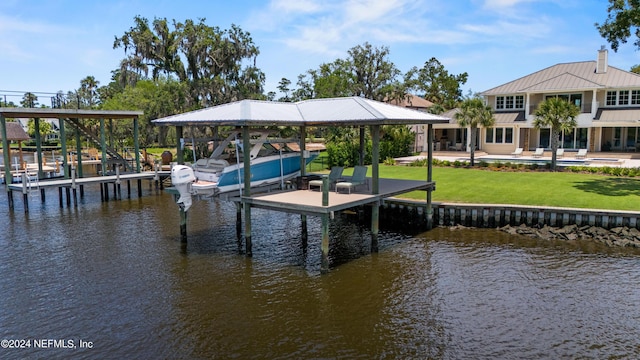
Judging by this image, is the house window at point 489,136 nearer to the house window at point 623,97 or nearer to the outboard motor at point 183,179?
the house window at point 623,97

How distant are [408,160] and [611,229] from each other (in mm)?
19218

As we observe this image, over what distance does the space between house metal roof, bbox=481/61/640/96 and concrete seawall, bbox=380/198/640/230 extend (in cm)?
2229

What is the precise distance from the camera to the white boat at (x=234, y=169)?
15.5 meters

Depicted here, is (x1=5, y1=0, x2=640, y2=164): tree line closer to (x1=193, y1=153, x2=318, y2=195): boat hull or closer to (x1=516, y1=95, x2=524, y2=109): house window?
(x1=516, y1=95, x2=524, y2=109): house window

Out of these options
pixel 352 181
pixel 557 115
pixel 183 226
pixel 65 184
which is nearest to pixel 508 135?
pixel 557 115

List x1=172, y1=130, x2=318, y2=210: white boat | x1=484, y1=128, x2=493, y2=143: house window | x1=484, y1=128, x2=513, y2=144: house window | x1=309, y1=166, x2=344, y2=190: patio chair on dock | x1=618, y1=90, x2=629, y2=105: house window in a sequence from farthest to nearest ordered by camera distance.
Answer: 1. x1=484, y1=128, x2=493, y2=143: house window
2. x1=484, y1=128, x2=513, y2=144: house window
3. x1=618, y1=90, x2=629, y2=105: house window
4. x1=309, y1=166, x2=344, y2=190: patio chair on dock
5. x1=172, y1=130, x2=318, y2=210: white boat

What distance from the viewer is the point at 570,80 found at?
38062 millimetres

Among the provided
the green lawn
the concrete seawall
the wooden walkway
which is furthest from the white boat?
the green lawn

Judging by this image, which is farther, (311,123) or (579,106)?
(579,106)

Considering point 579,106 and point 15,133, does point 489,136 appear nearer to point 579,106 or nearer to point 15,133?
point 579,106

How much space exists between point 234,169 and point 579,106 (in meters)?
32.4

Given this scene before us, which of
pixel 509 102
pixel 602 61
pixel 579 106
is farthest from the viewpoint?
pixel 509 102

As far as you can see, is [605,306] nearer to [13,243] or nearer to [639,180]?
[639,180]

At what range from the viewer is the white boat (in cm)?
1554
